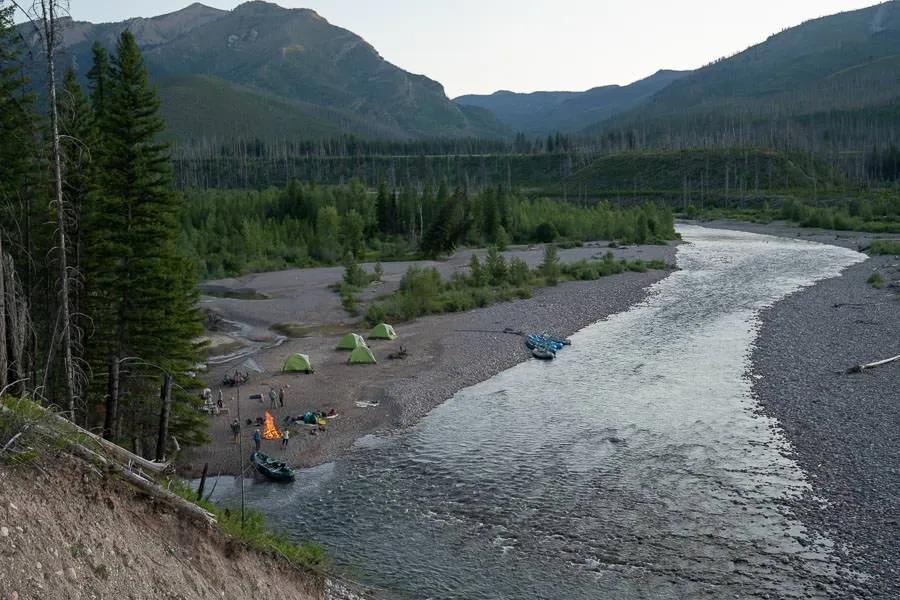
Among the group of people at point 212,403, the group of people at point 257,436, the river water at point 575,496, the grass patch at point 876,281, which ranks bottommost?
the river water at point 575,496

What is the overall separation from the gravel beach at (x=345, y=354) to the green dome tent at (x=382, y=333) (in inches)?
29.3

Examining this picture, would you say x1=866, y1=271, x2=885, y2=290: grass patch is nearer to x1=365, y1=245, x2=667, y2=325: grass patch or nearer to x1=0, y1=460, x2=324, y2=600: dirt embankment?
x1=365, y1=245, x2=667, y2=325: grass patch

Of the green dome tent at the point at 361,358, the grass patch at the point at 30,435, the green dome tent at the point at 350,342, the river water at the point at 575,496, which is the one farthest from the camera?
the green dome tent at the point at 350,342

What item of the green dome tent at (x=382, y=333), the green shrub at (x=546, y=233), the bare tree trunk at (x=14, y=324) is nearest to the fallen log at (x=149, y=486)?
the bare tree trunk at (x=14, y=324)

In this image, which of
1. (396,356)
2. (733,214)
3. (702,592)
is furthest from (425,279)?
(733,214)

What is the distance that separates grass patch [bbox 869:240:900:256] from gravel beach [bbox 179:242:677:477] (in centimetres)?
2650

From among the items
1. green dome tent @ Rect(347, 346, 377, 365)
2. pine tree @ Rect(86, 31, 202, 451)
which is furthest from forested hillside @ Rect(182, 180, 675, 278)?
pine tree @ Rect(86, 31, 202, 451)

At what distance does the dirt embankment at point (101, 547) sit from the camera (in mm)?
9672

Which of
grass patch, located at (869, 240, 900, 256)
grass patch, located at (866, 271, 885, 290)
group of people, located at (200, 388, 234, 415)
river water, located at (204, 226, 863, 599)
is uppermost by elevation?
grass patch, located at (869, 240, 900, 256)

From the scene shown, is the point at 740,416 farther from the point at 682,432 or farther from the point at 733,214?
the point at 733,214

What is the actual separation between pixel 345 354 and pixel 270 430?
46.0ft

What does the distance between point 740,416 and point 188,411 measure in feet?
70.8

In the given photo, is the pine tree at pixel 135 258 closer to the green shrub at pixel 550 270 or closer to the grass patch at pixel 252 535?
the grass patch at pixel 252 535

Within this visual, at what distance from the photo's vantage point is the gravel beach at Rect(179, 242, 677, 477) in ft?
98.9
